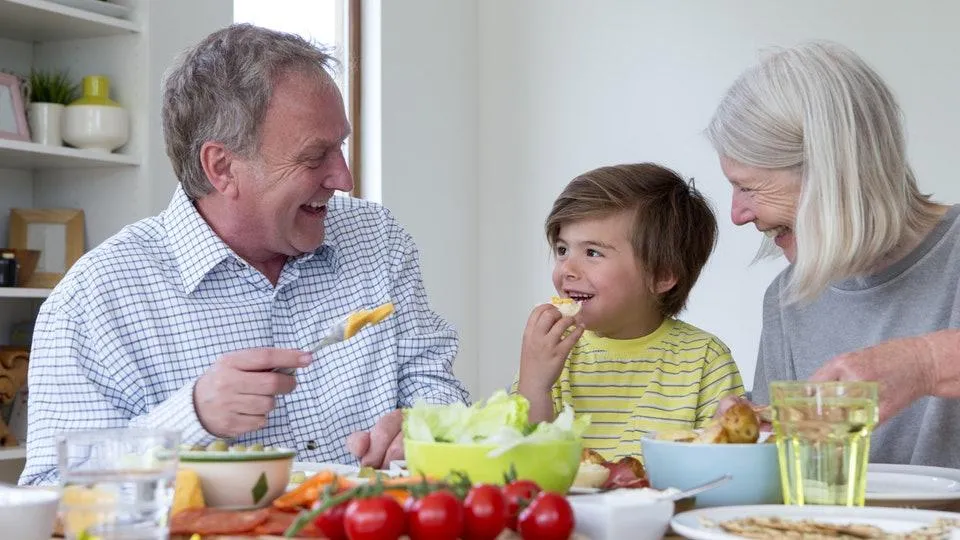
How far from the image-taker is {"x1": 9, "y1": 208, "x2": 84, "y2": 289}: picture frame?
12.6ft

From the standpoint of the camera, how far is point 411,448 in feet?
3.95

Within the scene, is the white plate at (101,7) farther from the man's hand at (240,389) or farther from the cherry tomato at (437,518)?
the cherry tomato at (437,518)

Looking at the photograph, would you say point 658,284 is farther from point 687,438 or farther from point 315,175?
point 687,438

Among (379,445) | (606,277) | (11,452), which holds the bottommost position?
(11,452)

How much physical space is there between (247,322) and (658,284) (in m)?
1.01

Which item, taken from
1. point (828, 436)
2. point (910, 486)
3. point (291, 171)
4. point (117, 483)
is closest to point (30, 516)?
point (117, 483)

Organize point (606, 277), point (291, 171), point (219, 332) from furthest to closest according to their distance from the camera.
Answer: point (606, 277) < point (291, 171) < point (219, 332)

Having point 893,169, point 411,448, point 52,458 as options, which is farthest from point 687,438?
point 52,458

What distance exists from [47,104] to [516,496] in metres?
3.15

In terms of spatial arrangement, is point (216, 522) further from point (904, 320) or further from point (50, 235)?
point (50, 235)

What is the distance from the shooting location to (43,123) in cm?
374

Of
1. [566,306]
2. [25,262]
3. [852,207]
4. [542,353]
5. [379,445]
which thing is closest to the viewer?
[379,445]

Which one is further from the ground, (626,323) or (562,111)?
(562,111)

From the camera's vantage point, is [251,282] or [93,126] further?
[93,126]
